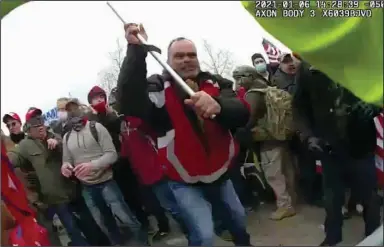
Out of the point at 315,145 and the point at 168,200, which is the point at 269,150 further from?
the point at 168,200

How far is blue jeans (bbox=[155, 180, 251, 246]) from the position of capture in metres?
2.74

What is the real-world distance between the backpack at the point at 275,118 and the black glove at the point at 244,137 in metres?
0.02

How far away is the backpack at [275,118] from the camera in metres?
2.70

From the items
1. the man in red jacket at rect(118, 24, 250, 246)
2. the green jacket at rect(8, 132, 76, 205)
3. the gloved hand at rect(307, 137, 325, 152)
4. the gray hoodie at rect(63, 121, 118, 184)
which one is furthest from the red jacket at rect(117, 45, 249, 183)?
the green jacket at rect(8, 132, 76, 205)

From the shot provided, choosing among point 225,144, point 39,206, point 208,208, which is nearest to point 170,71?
point 225,144

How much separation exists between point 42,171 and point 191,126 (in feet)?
2.51

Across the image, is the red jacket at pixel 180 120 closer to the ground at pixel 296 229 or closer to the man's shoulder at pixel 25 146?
the ground at pixel 296 229

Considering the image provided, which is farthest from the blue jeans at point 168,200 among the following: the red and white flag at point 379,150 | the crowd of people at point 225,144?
the red and white flag at point 379,150

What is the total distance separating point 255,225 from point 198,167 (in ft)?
1.22

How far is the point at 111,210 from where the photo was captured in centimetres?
285

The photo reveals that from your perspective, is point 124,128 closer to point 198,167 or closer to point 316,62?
point 198,167

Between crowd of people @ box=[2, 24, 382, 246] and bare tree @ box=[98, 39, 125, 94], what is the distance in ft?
0.09

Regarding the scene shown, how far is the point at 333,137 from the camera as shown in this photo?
106 inches

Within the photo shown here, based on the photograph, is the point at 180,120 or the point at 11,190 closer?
the point at 180,120
